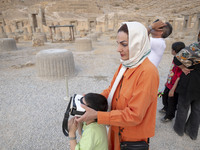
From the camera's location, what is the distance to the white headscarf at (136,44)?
1016mm

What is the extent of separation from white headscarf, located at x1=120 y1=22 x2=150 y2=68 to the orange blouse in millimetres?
48

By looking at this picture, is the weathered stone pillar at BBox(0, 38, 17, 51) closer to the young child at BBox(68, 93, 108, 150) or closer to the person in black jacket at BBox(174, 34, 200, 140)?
the young child at BBox(68, 93, 108, 150)

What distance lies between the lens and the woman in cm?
98

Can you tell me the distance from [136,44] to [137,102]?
0.43 m

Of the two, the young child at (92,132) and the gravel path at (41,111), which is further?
the gravel path at (41,111)

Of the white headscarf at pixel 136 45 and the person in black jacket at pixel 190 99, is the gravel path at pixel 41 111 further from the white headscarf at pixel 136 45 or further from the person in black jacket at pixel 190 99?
the white headscarf at pixel 136 45

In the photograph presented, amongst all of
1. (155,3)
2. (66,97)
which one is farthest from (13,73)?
(155,3)

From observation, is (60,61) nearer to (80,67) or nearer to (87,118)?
(80,67)

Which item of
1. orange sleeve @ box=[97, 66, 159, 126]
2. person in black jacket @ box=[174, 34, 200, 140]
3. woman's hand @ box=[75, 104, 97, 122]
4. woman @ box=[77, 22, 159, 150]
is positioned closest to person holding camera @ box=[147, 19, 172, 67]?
person in black jacket @ box=[174, 34, 200, 140]

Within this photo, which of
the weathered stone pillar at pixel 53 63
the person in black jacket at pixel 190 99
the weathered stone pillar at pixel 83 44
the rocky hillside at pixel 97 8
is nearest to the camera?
the person in black jacket at pixel 190 99

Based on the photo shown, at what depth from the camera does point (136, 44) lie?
1.03 meters

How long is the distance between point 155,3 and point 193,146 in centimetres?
4541

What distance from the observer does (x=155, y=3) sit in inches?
1545

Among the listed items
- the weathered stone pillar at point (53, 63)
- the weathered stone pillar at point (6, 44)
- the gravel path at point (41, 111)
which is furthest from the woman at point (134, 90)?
the weathered stone pillar at point (6, 44)
